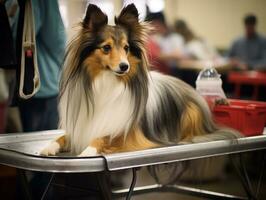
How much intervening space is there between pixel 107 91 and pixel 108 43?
5.6 inches

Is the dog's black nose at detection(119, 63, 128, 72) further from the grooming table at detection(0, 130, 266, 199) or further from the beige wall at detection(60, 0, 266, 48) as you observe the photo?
the beige wall at detection(60, 0, 266, 48)

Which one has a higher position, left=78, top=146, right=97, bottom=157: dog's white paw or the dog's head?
the dog's head

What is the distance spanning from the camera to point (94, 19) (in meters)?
1.42

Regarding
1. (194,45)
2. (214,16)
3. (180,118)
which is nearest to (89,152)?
(180,118)

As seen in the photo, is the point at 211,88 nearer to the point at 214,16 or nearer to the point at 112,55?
the point at 112,55

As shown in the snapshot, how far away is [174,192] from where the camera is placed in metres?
2.20

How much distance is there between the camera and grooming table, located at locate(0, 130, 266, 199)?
50.2 inches

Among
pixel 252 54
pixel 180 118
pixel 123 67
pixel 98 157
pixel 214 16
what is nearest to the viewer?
pixel 98 157

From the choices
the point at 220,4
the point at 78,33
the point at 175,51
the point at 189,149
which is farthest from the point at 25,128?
the point at 220,4

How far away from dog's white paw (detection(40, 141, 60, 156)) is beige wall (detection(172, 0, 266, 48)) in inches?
111

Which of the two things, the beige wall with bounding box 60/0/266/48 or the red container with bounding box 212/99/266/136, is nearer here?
the red container with bounding box 212/99/266/136

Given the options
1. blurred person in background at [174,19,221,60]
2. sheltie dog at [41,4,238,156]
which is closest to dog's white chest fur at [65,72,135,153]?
sheltie dog at [41,4,238,156]

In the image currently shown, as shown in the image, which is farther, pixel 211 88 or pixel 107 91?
pixel 211 88

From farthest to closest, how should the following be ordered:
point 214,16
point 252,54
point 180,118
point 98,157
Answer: point 214,16
point 252,54
point 180,118
point 98,157
